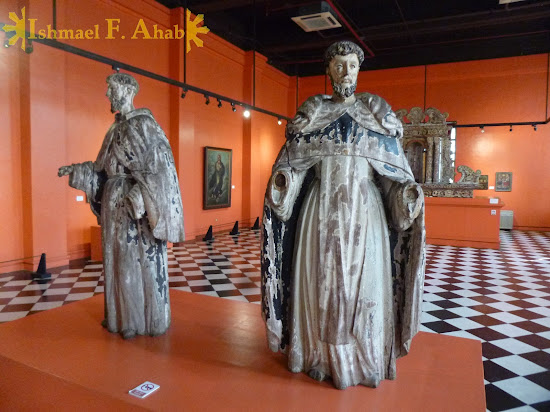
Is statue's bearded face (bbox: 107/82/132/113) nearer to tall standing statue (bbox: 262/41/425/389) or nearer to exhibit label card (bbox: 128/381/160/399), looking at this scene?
tall standing statue (bbox: 262/41/425/389)

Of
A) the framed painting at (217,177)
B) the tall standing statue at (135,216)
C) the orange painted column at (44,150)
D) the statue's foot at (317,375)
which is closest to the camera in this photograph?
the statue's foot at (317,375)

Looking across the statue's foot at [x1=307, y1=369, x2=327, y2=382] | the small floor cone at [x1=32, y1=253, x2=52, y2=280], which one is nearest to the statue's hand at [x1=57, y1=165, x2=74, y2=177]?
the statue's foot at [x1=307, y1=369, x2=327, y2=382]

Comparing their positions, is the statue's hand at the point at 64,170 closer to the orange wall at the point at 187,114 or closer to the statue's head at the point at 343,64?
the statue's head at the point at 343,64

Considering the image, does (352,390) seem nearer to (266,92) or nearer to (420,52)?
(266,92)

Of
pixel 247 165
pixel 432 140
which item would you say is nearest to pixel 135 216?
pixel 247 165

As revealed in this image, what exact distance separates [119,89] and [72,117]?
509 cm

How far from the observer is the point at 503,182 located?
1332 cm

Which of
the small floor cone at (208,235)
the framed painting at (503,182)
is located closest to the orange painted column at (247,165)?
the small floor cone at (208,235)

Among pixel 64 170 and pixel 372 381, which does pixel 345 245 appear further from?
pixel 64 170

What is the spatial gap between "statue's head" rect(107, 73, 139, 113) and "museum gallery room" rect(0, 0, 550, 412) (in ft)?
0.05

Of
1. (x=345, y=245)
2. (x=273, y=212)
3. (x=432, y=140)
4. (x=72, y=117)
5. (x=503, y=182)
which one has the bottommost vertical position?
(x=345, y=245)

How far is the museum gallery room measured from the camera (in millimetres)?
2195

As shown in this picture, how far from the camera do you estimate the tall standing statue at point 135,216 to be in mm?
2895

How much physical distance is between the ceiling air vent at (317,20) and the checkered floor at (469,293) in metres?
5.10
